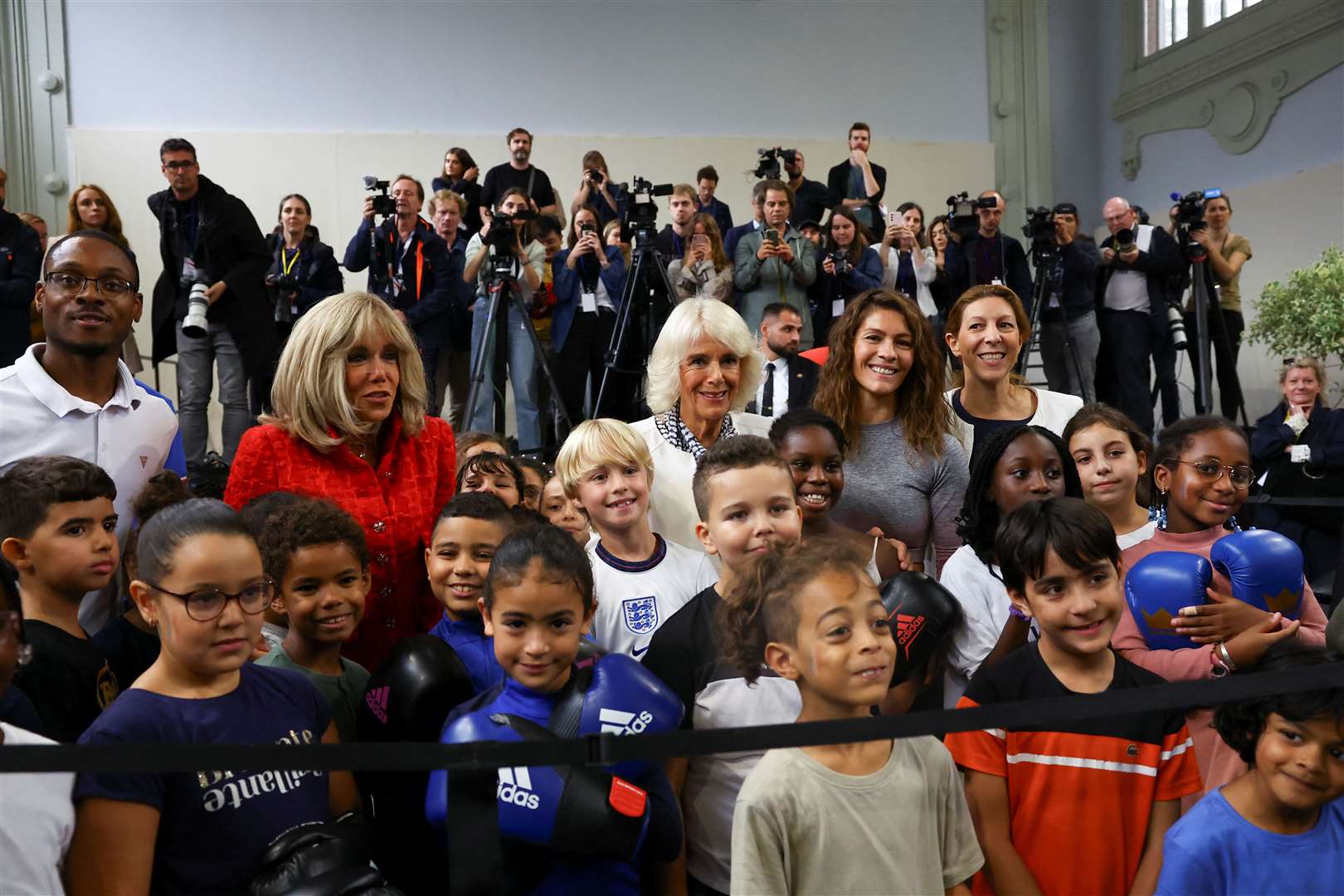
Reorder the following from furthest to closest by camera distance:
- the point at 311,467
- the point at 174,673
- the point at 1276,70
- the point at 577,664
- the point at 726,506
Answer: the point at 1276,70
the point at 311,467
the point at 726,506
the point at 577,664
the point at 174,673

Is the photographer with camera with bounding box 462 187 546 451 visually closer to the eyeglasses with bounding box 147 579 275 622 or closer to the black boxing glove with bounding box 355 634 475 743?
the black boxing glove with bounding box 355 634 475 743

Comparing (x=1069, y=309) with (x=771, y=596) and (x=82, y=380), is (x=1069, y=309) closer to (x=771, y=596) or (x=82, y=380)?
(x=771, y=596)

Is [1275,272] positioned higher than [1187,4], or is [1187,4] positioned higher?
[1187,4]

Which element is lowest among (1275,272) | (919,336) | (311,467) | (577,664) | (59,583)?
(577,664)

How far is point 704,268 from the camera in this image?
260 inches

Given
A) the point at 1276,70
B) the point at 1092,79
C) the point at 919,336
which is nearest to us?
the point at 919,336

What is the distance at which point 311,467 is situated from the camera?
248 cm

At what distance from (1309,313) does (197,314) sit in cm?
661

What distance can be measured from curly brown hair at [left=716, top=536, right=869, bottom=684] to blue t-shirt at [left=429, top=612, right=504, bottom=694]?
45cm

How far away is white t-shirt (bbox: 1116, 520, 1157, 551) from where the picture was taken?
8.81 ft

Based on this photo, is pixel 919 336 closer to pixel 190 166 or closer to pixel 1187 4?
pixel 190 166

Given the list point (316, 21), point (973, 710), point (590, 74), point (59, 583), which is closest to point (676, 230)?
point (590, 74)

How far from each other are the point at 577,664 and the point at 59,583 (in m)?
0.96

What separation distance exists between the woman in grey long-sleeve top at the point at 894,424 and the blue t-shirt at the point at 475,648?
950 millimetres
